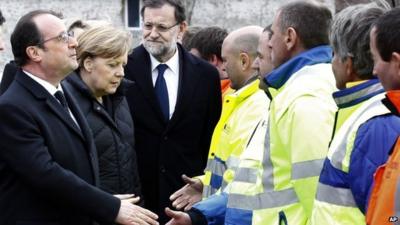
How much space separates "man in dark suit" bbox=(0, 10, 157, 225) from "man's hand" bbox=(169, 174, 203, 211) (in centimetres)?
79

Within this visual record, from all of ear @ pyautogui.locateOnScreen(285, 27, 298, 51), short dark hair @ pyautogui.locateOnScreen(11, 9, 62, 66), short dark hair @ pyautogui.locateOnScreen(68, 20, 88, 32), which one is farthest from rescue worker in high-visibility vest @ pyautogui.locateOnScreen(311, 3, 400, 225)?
short dark hair @ pyautogui.locateOnScreen(68, 20, 88, 32)

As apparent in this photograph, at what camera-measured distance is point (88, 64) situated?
6.34 metres

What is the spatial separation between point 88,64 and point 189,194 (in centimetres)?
99

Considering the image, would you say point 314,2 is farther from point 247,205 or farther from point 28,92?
point 28,92

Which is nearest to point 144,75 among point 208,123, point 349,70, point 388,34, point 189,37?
point 208,123

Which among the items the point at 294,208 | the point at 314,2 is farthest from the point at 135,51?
the point at 294,208

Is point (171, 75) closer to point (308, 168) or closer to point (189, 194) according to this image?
point (189, 194)

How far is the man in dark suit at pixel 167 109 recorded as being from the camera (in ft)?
23.9

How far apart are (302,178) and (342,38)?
65 centimetres

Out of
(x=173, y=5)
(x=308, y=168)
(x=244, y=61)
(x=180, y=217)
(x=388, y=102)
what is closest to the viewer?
(x=388, y=102)

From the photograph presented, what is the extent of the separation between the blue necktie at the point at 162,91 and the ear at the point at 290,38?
230 cm

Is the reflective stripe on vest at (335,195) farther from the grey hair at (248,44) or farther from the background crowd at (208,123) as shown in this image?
the grey hair at (248,44)

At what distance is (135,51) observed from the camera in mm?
7625

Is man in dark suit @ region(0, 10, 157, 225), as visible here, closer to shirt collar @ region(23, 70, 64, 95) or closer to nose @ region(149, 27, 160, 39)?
shirt collar @ region(23, 70, 64, 95)
